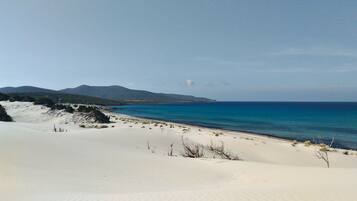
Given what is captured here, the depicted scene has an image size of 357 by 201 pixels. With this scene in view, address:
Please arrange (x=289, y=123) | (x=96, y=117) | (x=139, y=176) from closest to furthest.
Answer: (x=139, y=176) < (x=96, y=117) < (x=289, y=123)

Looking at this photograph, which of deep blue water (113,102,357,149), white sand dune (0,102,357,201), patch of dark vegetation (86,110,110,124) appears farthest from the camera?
patch of dark vegetation (86,110,110,124)

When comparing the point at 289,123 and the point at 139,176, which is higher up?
the point at 289,123

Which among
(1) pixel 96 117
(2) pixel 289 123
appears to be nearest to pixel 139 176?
(1) pixel 96 117

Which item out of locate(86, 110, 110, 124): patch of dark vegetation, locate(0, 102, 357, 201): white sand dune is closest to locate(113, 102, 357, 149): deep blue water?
locate(0, 102, 357, 201): white sand dune

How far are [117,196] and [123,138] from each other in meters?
17.2

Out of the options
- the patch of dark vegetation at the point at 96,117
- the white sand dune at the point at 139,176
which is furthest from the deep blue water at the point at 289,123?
the patch of dark vegetation at the point at 96,117

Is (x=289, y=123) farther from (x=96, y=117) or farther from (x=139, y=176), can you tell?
(x=139, y=176)

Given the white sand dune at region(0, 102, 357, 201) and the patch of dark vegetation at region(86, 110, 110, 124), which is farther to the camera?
the patch of dark vegetation at region(86, 110, 110, 124)

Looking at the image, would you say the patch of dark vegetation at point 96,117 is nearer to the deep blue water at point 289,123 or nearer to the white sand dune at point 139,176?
the deep blue water at point 289,123

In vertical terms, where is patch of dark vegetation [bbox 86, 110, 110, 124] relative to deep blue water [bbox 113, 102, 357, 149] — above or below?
above

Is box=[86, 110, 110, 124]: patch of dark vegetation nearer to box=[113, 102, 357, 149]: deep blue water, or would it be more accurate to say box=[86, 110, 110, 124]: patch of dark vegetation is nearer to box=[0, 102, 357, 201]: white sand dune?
box=[113, 102, 357, 149]: deep blue water

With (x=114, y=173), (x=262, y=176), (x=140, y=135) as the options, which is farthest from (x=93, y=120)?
(x=262, y=176)

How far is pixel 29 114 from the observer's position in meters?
44.2

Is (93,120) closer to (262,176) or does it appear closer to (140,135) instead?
(140,135)
